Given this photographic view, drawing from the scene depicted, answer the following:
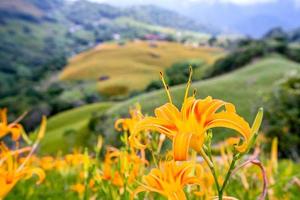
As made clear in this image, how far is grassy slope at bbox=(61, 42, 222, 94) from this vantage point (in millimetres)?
60219

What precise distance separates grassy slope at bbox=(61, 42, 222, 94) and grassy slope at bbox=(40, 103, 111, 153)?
16.3 meters

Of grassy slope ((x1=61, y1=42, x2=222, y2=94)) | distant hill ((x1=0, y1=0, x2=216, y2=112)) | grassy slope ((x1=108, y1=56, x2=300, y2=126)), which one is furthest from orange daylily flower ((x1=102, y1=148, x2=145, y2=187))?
grassy slope ((x1=61, y1=42, x2=222, y2=94))

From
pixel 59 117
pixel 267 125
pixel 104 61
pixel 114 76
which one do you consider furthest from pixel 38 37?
pixel 267 125

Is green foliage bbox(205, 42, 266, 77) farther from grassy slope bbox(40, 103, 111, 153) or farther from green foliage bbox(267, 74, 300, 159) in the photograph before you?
green foliage bbox(267, 74, 300, 159)

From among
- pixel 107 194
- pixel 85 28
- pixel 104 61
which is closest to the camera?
pixel 107 194

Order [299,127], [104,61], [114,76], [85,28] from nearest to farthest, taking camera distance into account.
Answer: [299,127] → [114,76] → [104,61] → [85,28]

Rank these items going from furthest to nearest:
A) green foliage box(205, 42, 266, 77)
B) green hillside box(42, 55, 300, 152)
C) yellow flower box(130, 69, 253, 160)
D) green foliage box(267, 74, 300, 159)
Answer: green foliage box(205, 42, 266, 77), green hillside box(42, 55, 300, 152), green foliage box(267, 74, 300, 159), yellow flower box(130, 69, 253, 160)

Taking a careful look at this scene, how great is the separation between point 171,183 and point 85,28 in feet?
442

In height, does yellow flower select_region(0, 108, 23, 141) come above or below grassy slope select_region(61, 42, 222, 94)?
above

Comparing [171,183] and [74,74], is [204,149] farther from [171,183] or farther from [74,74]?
[74,74]

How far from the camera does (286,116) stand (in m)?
10.1

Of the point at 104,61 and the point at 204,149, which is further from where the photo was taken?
the point at 104,61

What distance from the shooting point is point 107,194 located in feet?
3.43

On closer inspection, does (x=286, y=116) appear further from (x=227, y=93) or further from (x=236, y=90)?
(x=236, y=90)
